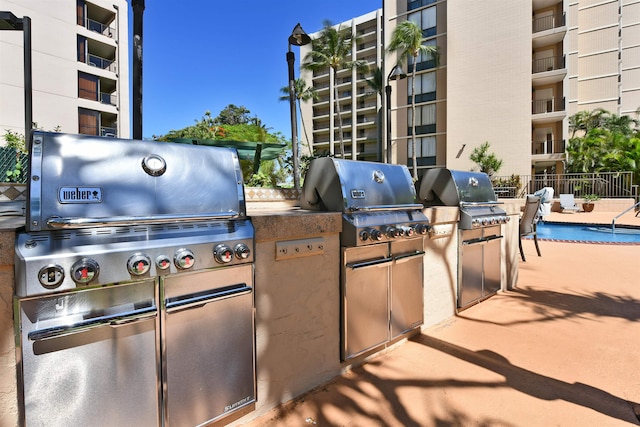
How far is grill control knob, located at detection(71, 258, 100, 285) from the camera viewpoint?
4.00 ft

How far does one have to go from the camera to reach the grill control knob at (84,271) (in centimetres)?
122

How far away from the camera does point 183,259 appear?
1455 millimetres

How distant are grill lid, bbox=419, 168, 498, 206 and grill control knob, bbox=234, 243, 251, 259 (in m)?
2.54

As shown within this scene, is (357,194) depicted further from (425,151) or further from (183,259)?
(425,151)

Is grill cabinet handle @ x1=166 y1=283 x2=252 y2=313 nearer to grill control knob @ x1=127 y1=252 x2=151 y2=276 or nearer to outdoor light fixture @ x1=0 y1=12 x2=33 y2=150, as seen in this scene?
grill control knob @ x1=127 y1=252 x2=151 y2=276

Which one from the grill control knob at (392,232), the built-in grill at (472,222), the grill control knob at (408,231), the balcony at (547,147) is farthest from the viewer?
the balcony at (547,147)

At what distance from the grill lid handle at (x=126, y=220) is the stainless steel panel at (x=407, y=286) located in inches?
55.3

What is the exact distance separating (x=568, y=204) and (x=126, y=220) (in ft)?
66.3

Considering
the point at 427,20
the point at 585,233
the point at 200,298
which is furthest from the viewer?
the point at 427,20

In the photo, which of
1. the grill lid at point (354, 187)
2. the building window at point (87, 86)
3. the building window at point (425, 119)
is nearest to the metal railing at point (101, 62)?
the building window at point (87, 86)

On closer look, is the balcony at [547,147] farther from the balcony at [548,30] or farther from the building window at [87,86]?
the building window at [87,86]

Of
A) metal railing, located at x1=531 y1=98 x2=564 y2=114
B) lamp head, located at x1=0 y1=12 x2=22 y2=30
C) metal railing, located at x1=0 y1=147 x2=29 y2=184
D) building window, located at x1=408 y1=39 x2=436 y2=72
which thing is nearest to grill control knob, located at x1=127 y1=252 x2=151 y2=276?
lamp head, located at x1=0 y1=12 x2=22 y2=30

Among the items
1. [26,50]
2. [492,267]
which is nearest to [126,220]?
[26,50]

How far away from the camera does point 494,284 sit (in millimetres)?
4051
